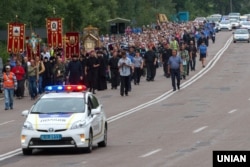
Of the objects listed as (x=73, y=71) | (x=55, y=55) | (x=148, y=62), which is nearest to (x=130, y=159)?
(x=73, y=71)

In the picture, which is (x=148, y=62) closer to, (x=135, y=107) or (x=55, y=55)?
(x=55, y=55)

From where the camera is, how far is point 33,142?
21.5 metres

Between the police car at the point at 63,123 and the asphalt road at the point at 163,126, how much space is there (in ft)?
0.92

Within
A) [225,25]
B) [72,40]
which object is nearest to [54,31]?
[72,40]

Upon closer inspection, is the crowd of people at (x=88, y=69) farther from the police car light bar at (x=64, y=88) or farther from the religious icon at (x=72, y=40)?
the police car light bar at (x=64, y=88)

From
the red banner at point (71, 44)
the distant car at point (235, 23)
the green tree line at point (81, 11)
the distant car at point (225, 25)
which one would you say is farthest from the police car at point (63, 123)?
the distant car at point (235, 23)

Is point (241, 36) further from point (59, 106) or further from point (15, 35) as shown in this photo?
point (59, 106)

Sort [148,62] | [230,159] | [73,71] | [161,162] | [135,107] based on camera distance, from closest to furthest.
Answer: [230,159] → [161,162] → [135,107] → [73,71] → [148,62]

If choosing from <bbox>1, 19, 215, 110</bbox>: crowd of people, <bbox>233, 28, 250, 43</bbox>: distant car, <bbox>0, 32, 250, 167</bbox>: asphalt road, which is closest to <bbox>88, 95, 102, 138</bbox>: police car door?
<bbox>0, 32, 250, 167</bbox>: asphalt road

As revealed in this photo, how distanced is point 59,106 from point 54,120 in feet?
3.11

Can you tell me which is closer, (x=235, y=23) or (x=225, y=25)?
(x=225, y=25)

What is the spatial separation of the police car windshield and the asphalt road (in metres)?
0.91

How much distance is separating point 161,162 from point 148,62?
29485 mm

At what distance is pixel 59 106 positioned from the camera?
22531 mm
